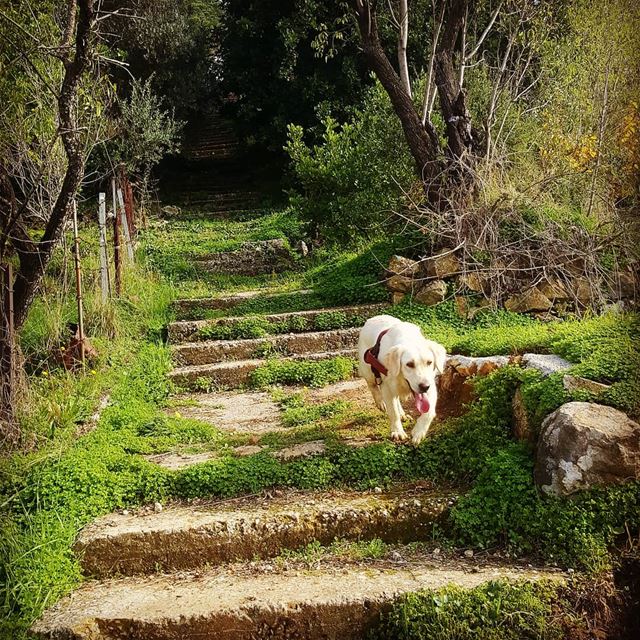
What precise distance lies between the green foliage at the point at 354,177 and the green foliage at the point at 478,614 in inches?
303

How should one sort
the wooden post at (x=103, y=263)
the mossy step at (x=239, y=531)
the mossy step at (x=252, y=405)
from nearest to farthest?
the mossy step at (x=239, y=531) < the mossy step at (x=252, y=405) < the wooden post at (x=103, y=263)

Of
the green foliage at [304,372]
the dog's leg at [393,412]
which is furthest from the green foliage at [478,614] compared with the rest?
the green foliage at [304,372]

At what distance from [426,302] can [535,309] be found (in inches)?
49.8

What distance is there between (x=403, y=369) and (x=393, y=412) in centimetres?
49

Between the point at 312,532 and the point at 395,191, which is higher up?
the point at 395,191

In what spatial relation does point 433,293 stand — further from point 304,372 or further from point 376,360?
point 376,360

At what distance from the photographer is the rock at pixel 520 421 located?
14.7 ft

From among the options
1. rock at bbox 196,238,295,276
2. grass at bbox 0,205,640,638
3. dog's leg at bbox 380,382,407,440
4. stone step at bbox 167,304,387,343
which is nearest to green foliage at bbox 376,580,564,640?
grass at bbox 0,205,640,638

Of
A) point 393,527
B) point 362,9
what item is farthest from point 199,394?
point 362,9

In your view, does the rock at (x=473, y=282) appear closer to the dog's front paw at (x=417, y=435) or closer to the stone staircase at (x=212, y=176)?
the dog's front paw at (x=417, y=435)

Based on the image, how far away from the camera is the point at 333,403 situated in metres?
6.22

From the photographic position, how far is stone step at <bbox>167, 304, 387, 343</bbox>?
8430 millimetres

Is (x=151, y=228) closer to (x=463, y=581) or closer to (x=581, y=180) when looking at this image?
(x=581, y=180)

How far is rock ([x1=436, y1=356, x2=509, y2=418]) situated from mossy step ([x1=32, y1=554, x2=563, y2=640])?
1.68 m
